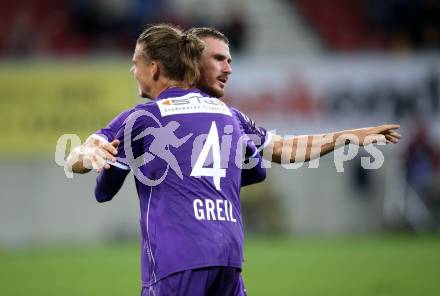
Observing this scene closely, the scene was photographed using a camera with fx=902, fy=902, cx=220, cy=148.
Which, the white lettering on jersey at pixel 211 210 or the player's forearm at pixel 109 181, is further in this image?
the player's forearm at pixel 109 181

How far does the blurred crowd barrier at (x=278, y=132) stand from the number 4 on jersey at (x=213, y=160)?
13.1 meters

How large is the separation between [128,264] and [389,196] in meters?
6.68

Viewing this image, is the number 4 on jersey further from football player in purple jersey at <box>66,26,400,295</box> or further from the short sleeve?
the short sleeve

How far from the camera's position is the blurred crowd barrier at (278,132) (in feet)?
56.4

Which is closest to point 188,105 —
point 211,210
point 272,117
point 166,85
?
point 166,85

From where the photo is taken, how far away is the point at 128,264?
41.5ft

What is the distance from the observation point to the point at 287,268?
39.5 ft

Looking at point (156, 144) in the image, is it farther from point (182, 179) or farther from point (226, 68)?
point (226, 68)

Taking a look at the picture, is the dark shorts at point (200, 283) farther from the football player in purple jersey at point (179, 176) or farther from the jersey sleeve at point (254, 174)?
the jersey sleeve at point (254, 174)

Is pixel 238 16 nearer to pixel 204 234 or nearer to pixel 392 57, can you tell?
pixel 392 57

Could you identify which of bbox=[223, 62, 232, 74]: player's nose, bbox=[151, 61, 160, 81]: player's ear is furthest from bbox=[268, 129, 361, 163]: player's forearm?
bbox=[151, 61, 160, 81]: player's ear

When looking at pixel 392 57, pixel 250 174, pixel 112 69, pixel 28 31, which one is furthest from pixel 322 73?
pixel 250 174

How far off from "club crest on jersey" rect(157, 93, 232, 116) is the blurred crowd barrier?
42.8 ft

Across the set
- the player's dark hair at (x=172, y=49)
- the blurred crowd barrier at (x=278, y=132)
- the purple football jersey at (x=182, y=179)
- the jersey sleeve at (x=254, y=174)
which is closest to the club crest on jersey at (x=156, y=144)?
the purple football jersey at (x=182, y=179)
